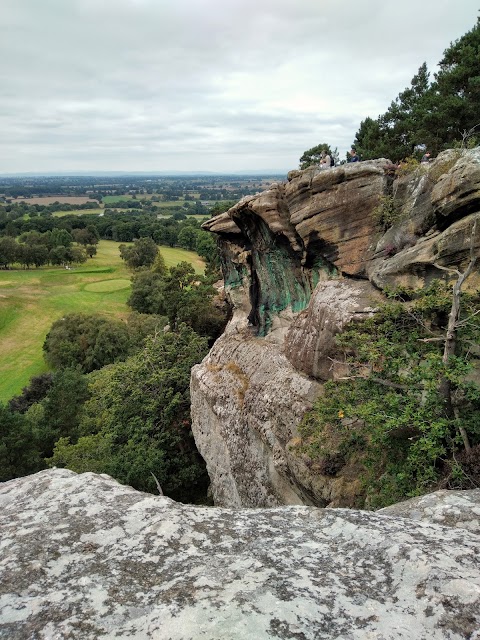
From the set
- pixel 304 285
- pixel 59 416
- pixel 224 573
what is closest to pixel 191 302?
pixel 59 416

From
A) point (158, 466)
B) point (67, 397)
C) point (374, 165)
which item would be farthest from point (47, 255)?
point (374, 165)

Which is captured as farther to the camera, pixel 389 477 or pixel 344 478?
pixel 344 478

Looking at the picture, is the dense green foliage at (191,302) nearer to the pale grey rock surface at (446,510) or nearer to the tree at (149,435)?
the tree at (149,435)

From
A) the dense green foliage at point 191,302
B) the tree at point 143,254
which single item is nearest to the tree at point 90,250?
the tree at point 143,254

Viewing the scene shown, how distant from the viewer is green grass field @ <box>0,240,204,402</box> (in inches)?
2532

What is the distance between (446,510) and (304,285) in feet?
60.5

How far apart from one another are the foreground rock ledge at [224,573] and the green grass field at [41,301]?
57476 mm

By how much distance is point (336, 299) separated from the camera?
1745 cm

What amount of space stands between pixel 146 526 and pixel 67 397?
32800 millimetres

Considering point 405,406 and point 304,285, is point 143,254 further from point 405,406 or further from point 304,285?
point 405,406

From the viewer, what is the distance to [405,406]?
1026 centimetres

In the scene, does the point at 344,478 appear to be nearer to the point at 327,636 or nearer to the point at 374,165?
the point at 327,636

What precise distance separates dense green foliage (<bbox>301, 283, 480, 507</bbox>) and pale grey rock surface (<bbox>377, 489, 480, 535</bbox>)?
10.7 ft

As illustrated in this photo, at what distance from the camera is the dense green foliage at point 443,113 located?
1107 inches
